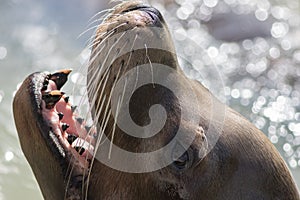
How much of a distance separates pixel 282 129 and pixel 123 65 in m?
4.93

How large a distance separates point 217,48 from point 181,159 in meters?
5.78

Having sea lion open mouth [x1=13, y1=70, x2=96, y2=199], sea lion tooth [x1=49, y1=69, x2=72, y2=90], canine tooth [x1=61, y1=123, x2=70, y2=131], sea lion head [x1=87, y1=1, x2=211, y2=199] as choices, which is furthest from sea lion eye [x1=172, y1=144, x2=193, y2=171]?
sea lion tooth [x1=49, y1=69, x2=72, y2=90]

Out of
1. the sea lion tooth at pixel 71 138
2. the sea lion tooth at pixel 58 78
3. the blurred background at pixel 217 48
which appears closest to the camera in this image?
the sea lion tooth at pixel 71 138

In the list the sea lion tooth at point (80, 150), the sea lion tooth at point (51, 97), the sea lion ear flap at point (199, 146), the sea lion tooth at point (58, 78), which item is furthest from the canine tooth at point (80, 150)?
the sea lion ear flap at point (199, 146)

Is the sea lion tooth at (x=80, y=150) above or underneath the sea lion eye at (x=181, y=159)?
above

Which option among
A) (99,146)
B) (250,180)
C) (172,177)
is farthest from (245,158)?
(99,146)

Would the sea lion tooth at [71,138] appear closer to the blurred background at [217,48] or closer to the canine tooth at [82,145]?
the canine tooth at [82,145]

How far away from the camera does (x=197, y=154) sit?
3309 mm

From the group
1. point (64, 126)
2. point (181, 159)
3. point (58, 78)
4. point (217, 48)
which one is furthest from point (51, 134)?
point (217, 48)

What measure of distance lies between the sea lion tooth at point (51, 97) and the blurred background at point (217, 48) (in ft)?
12.1

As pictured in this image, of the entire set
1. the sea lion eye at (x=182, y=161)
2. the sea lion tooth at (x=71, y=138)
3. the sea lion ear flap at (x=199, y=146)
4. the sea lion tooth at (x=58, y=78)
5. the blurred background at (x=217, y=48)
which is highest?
the sea lion tooth at (x=58, y=78)

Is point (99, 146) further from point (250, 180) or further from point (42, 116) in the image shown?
point (250, 180)

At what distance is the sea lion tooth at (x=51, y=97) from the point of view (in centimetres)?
339

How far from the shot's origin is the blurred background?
7961mm
